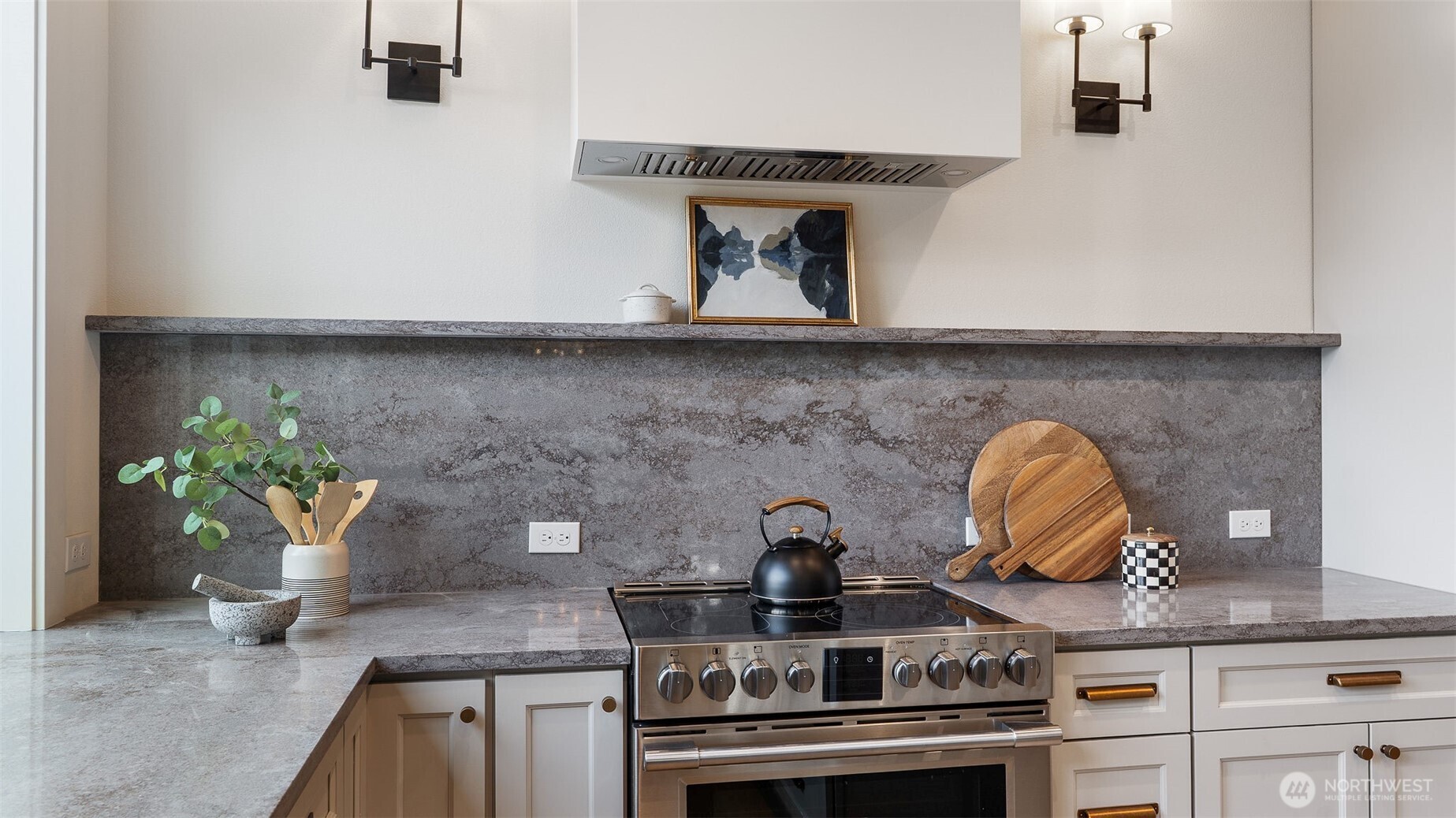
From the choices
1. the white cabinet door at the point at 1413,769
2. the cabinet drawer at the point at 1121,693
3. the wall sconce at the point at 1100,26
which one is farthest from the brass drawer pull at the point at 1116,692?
the wall sconce at the point at 1100,26

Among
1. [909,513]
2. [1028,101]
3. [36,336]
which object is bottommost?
[909,513]

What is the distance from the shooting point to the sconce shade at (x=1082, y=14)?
8.39 ft

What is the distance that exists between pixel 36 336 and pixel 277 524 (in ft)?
2.10

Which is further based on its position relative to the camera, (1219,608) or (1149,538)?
(1149,538)

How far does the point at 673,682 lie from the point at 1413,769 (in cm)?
163

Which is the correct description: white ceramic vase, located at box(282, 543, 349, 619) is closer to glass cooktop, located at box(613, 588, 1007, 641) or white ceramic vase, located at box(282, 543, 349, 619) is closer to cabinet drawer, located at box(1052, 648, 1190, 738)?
glass cooktop, located at box(613, 588, 1007, 641)

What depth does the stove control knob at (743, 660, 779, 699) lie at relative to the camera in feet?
5.78

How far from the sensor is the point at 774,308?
2.44m

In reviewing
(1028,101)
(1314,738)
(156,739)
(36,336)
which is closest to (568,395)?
(36,336)

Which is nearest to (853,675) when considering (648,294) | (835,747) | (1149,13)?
(835,747)

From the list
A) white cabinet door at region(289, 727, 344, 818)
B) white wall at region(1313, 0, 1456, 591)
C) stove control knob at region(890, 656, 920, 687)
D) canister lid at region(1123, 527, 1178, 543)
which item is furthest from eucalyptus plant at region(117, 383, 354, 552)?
white wall at region(1313, 0, 1456, 591)

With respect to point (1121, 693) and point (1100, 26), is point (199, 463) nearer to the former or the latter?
point (1121, 693)

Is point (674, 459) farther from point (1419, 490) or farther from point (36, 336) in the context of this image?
point (1419, 490)

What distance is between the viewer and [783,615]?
2070 mm
